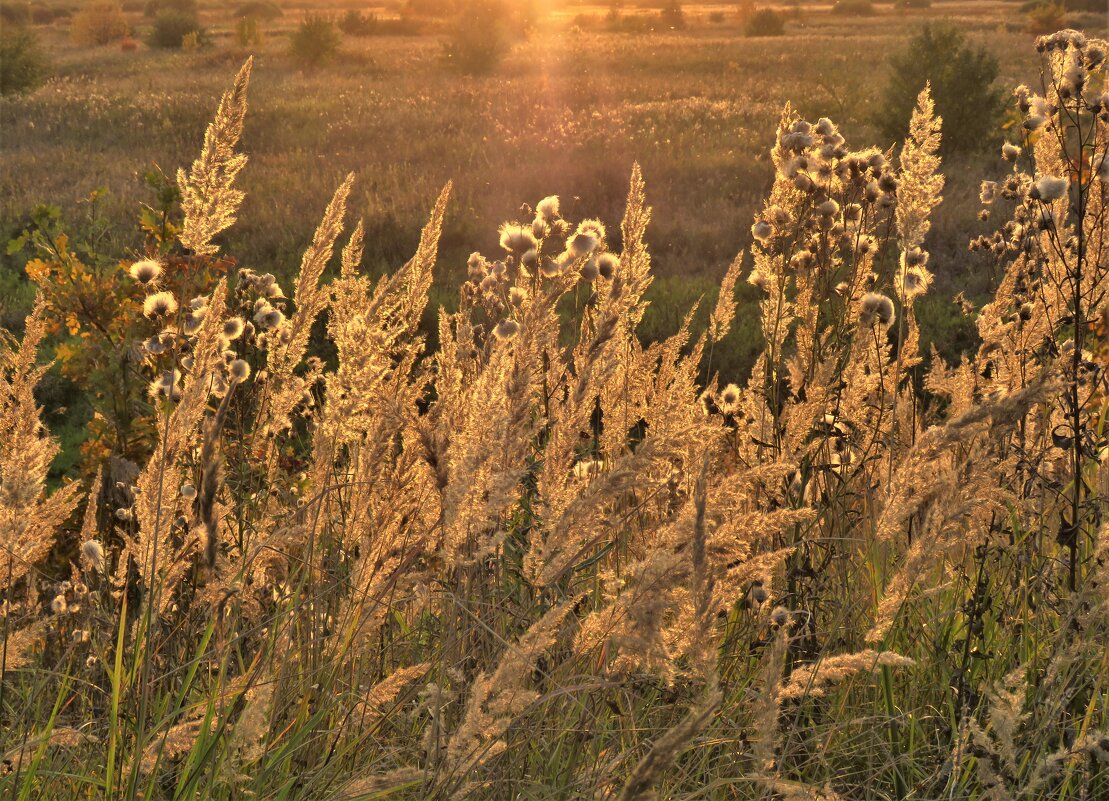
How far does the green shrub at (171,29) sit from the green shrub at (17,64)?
16.4 meters

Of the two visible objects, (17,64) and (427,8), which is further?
(427,8)

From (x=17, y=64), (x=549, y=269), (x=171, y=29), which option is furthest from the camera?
(x=171, y=29)

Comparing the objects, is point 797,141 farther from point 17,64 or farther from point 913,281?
point 17,64

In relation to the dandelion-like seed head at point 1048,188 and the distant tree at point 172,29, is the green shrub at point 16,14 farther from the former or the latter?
the dandelion-like seed head at point 1048,188

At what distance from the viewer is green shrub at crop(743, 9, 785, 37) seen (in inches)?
1955

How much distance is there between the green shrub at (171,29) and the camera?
148 feet

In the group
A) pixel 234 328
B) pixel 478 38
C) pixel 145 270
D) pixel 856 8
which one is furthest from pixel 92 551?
pixel 856 8

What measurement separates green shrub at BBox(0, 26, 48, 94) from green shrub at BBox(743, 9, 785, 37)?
31.8m

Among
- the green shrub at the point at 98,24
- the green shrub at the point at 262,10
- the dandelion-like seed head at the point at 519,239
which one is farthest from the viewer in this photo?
the green shrub at the point at 262,10

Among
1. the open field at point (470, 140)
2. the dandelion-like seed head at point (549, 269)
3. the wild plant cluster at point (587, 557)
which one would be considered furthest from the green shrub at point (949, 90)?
the dandelion-like seed head at point (549, 269)

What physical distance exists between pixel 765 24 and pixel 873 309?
50.7 m

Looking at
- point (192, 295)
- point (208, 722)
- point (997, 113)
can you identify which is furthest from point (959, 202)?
point (208, 722)

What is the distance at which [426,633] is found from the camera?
2816 mm

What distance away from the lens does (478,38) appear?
3061 cm
